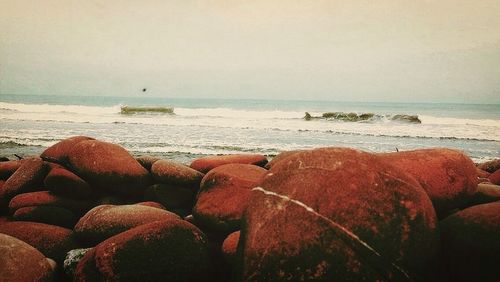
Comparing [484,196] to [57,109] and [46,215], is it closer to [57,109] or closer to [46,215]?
[46,215]

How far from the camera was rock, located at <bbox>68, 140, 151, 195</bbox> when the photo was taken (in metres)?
4.30

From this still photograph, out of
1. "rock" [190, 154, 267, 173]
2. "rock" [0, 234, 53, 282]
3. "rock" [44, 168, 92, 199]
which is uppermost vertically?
"rock" [190, 154, 267, 173]

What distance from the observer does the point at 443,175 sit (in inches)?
123

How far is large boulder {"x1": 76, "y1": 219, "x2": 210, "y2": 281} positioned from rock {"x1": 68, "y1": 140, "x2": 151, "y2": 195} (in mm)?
1880

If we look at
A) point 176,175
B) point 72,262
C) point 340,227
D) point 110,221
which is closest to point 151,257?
point 72,262

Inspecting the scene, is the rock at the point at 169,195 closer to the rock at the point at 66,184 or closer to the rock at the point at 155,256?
the rock at the point at 66,184

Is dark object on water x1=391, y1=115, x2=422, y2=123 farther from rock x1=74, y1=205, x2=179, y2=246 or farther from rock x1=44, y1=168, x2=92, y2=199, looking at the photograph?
rock x1=74, y1=205, x2=179, y2=246

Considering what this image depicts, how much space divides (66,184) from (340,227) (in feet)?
11.4

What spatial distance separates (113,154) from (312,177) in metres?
3.09

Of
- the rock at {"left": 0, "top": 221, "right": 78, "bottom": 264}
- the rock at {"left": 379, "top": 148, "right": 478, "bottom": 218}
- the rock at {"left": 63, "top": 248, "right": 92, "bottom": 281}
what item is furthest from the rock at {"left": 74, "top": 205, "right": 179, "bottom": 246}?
the rock at {"left": 379, "top": 148, "right": 478, "bottom": 218}

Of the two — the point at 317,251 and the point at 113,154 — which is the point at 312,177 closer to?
the point at 317,251

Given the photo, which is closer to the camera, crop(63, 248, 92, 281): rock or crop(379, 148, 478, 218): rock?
crop(63, 248, 92, 281): rock

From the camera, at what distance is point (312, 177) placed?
2.34 metres

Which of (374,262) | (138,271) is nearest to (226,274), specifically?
(138,271)
